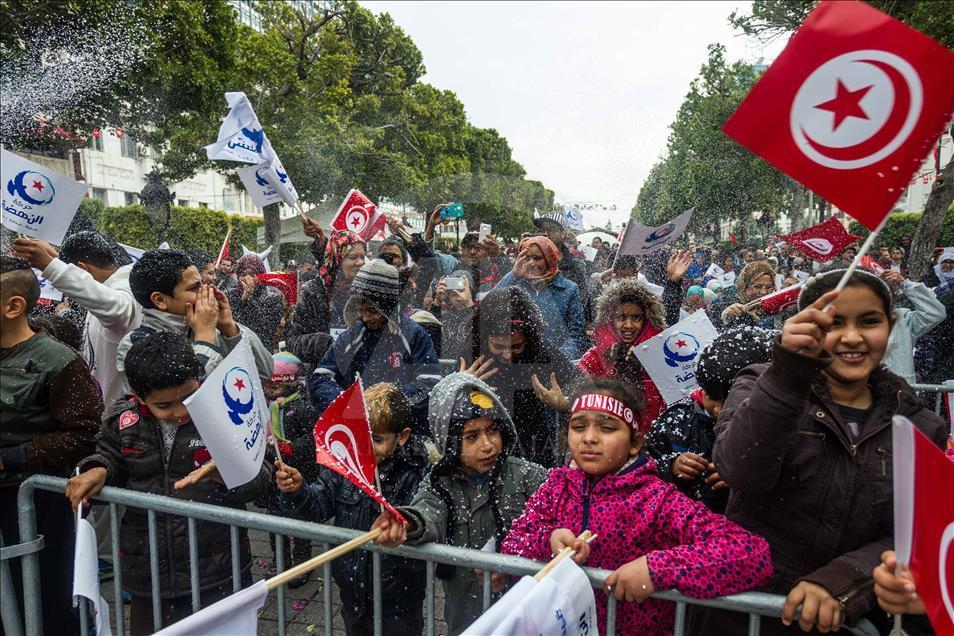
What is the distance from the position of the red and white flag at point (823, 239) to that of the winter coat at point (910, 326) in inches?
54.7

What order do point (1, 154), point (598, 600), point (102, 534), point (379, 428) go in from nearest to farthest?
point (598, 600) → point (1, 154) → point (379, 428) → point (102, 534)

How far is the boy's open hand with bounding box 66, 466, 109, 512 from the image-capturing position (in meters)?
2.26

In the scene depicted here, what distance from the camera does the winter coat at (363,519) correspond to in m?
2.44

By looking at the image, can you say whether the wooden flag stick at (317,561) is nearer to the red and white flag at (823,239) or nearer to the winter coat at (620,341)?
the winter coat at (620,341)

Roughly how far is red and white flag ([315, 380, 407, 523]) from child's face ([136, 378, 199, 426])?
0.84 meters

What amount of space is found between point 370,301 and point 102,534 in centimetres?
202

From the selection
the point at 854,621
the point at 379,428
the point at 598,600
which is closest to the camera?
the point at 854,621

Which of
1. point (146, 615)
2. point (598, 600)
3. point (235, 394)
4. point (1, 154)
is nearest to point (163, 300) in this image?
point (1, 154)

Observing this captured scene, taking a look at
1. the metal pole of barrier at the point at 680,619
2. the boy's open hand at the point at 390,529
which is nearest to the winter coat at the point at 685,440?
the metal pole of barrier at the point at 680,619

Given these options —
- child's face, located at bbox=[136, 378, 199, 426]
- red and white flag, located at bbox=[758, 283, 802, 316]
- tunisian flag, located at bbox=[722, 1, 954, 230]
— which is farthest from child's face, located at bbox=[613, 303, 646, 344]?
child's face, located at bbox=[136, 378, 199, 426]

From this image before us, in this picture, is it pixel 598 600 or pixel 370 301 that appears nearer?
pixel 598 600

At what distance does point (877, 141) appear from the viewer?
1.64m

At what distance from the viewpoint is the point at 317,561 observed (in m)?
1.65

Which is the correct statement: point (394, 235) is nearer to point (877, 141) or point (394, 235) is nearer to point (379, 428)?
point (379, 428)
